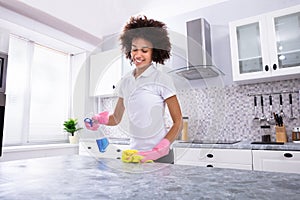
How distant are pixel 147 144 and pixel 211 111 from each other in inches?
55.4

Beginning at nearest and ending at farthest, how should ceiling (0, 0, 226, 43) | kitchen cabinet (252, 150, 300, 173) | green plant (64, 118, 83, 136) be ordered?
kitchen cabinet (252, 150, 300, 173), ceiling (0, 0, 226, 43), green plant (64, 118, 83, 136)

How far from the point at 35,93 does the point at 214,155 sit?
207cm

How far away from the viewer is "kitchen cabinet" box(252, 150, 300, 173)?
147cm

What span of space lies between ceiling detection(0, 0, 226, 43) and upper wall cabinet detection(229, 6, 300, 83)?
2.20 ft

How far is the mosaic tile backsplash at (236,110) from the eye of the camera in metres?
1.98

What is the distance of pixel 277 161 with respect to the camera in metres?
1.52

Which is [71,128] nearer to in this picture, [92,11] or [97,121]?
[92,11]

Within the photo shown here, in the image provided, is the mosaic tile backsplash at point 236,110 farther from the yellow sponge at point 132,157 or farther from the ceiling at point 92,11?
the yellow sponge at point 132,157

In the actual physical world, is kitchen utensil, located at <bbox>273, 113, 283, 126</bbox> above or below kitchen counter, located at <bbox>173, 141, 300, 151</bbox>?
above

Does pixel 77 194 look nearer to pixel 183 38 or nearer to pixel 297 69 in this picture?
pixel 297 69

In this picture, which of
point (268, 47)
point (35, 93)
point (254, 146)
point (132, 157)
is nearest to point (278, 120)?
point (254, 146)

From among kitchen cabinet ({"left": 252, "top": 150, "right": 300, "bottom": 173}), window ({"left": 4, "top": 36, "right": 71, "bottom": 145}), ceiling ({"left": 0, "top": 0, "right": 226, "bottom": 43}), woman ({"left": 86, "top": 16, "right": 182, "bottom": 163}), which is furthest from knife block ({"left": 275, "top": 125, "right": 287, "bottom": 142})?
window ({"left": 4, "top": 36, "right": 71, "bottom": 145})

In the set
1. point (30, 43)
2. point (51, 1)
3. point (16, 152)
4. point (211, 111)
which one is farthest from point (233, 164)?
point (30, 43)

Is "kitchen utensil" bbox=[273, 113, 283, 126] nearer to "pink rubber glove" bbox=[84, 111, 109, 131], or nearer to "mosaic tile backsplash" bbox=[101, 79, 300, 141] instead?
"mosaic tile backsplash" bbox=[101, 79, 300, 141]
